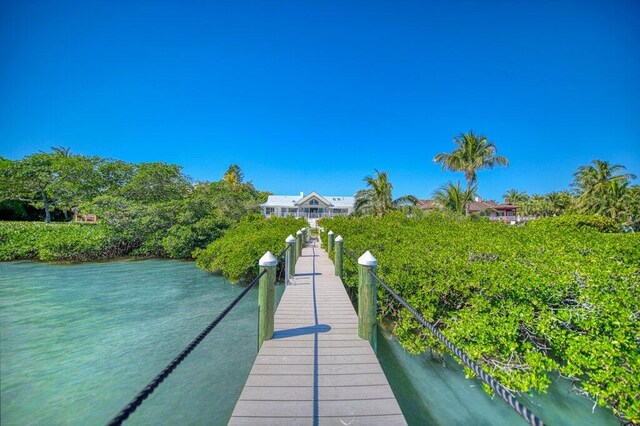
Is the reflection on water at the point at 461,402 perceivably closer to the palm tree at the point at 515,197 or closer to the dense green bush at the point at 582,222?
the dense green bush at the point at 582,222

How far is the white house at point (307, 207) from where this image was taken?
48.6 metres

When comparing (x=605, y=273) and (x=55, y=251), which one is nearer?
(x=605, y=273)

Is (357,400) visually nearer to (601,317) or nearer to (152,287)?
(601,317)

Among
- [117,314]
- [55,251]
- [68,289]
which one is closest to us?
[117,314]

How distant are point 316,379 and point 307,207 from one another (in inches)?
1811

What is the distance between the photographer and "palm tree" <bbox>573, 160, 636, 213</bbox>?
99.7 ft

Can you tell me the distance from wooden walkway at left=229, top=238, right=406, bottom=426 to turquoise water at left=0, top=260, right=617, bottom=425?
4.44 ft

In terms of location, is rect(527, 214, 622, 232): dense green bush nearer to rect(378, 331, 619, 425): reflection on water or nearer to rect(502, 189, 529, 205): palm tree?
rect(378, 331, 619, 425): reflection on water

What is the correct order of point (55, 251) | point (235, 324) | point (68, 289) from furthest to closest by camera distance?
point (55, 251), point (68, 289), point (235, 324)

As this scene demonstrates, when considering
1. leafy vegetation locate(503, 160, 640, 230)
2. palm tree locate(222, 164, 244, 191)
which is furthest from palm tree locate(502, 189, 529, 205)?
palm tree locate(222, 164, 244, 191)

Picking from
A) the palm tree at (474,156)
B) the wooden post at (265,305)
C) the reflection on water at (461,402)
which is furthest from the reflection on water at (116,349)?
the palm tree at (474,156)

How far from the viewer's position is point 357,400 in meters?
3.02

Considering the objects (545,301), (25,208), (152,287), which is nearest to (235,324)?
(152,287)

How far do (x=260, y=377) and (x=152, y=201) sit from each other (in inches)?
991
